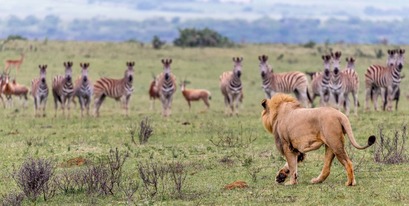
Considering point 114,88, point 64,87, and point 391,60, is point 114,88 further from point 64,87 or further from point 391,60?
point 391,60

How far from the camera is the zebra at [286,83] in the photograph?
28391mm

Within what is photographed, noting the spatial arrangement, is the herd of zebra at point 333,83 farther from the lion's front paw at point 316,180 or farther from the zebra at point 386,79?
the lion's front paw at point 316,180

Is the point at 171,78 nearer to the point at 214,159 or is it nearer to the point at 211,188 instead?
the point at 214,159

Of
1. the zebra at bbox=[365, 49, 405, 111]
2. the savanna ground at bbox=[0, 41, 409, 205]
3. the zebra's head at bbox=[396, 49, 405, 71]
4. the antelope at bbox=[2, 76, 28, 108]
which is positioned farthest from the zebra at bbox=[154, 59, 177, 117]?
the zebra's head at bbox=[396, 49, 405, 71]

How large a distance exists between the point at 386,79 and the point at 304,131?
15.7 m

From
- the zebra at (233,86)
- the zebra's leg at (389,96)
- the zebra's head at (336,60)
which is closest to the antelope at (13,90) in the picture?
the zebra at (233,86)

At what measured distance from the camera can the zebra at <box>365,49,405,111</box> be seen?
28.4 metres

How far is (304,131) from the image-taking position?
13523 millimetres

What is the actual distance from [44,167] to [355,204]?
4446mm

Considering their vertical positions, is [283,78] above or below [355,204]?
above

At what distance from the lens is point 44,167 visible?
13.8m

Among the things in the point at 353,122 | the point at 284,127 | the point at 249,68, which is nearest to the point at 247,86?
the point at 249,68

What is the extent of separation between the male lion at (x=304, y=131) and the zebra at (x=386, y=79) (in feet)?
46.8

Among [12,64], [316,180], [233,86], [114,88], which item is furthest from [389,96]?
[12,64]
